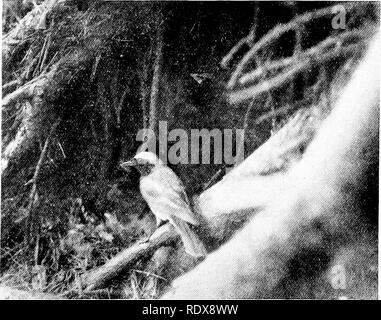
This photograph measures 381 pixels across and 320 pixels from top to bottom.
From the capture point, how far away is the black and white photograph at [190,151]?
7.55 ft

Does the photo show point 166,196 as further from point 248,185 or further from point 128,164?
point 248,185

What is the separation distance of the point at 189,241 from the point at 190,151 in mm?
360

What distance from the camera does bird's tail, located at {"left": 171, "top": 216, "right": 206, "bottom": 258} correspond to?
232 cm

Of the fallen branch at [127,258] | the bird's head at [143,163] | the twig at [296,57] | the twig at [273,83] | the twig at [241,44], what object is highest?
the twig at [241,44]

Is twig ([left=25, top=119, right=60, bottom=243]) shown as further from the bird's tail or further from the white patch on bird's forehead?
the bird's tail

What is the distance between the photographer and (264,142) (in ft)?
7.75

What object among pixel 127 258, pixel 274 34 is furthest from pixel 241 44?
pixel 127 258

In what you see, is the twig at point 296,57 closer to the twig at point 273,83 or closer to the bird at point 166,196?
the twig at point 273,83

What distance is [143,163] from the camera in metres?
2.32

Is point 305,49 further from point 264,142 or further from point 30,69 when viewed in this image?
point 30,69

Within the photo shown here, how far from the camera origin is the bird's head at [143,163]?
7.61ft

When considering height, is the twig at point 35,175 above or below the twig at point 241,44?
below

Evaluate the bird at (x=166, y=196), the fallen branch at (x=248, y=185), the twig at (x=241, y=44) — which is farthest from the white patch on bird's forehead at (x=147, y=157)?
the twig at (x=241, y=44)
